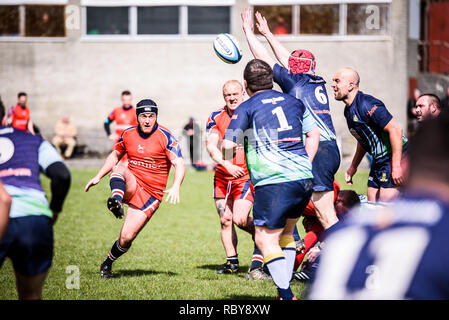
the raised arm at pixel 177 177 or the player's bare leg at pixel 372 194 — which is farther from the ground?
the raised arm at pixel 177 177

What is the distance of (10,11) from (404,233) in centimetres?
2527

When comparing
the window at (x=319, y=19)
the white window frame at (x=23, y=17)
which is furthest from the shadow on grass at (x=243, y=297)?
the white window frame at (x=23, y=17)

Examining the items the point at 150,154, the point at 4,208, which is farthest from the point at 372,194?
the point at 4,208

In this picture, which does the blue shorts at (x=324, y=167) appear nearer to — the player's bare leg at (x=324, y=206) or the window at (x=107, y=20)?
the player's bare leg at (x=324, y=206)

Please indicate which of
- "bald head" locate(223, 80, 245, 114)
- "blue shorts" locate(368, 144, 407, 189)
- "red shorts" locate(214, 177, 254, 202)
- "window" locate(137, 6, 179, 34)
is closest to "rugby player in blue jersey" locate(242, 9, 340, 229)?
"blue shorts" locate(368, 144, 407, 189)

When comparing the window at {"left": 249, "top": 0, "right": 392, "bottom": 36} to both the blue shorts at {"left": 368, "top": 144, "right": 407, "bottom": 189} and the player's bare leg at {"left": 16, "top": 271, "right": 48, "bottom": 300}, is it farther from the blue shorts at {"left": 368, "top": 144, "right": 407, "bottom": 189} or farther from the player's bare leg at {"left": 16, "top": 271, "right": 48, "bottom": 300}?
the player's bare leg at {"left": 16, "top": 271, "right": 48, "bottom": 300}

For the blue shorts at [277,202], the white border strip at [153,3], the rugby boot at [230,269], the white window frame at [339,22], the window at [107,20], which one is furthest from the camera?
the window at [107,20]

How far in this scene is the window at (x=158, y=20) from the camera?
24812mm

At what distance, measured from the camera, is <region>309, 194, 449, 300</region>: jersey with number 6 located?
233 cm

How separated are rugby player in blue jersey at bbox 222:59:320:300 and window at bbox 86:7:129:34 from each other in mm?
20151

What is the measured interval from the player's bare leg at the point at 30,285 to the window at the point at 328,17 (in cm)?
2057
